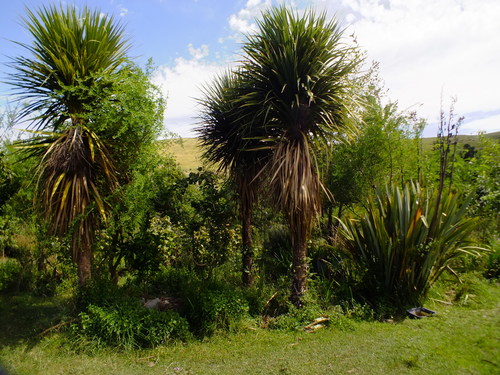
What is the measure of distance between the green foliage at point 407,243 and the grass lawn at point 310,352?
0.67 meters

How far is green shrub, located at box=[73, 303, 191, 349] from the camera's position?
17.2ft

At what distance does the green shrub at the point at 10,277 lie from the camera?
8.08 m

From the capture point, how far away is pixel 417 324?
18.0ft

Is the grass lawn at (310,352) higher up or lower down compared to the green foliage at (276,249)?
lower down

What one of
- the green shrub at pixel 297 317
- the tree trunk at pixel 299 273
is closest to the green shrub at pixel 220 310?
the green shrub at pixel 297 317

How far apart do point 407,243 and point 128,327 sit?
15.4 feet

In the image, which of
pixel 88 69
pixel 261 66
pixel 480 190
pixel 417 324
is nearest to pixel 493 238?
pixel 480 190

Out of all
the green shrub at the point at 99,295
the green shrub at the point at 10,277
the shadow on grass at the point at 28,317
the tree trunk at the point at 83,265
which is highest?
the tree trunk at the point at 83,265

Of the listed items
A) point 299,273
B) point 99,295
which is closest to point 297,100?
point 299,273

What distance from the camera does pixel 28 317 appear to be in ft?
21.7

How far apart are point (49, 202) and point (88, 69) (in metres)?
2.24

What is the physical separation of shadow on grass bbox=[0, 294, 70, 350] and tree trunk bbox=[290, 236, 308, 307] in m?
3.80

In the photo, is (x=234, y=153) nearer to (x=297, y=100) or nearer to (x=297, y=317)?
(x=297, y=100)

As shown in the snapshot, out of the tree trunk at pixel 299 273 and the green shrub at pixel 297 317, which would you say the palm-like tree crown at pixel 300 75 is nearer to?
the tree trunk at pixel 299 273
